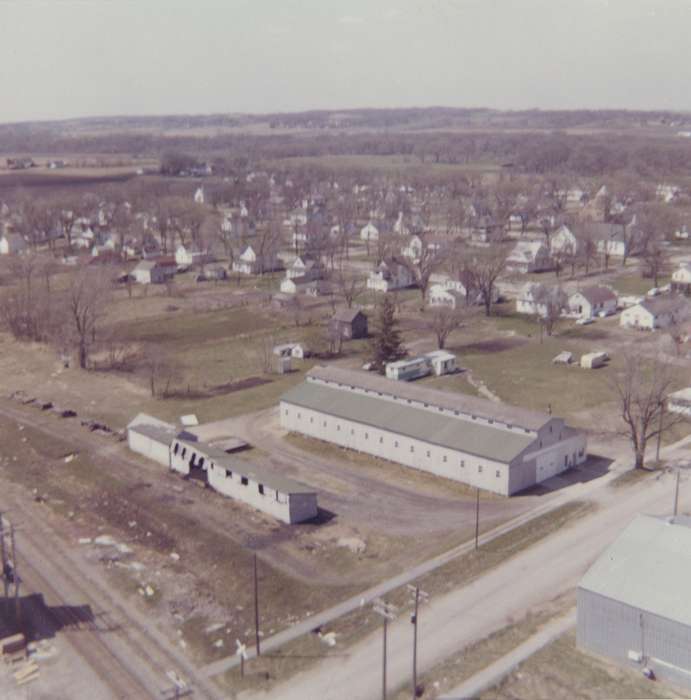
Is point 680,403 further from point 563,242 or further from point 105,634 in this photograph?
point 563,242

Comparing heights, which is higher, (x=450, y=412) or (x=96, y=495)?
(x=450, y=412)

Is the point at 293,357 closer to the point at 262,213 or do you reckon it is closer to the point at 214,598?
the point at 214,598

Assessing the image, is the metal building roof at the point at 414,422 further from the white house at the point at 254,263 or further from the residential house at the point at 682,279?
the white house at the point at 254,263

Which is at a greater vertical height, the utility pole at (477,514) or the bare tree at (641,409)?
the bare tree at (641,409)

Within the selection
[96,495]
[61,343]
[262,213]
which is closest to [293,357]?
[61,343]

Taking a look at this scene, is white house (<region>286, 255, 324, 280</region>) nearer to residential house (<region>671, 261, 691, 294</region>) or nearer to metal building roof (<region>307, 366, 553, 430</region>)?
residential house (<region>671, 261, 691, 294</region>)

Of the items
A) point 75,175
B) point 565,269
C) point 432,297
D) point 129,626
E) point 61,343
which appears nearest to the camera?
point 129,626

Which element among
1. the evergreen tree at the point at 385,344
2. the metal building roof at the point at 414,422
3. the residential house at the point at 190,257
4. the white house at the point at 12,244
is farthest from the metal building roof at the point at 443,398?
the white house at the point at 12,244

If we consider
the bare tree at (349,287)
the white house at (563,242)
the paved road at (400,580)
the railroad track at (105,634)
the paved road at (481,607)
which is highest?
the white house at (563,242)
